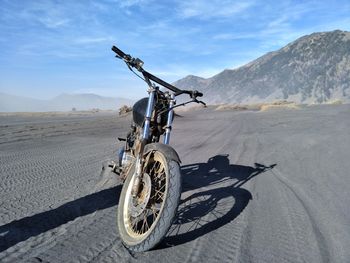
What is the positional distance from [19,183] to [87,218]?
2.32 metres

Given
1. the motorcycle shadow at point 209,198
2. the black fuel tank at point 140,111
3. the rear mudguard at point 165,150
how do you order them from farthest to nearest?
1. the black fuel tank at point 140,111
2. the motorcycle shadow at point 209,198
3. the rear mudguard at point 165,150

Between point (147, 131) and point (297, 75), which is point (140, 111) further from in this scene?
point (297, 75)

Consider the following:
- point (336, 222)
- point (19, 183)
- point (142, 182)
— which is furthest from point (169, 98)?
point (19, 183)

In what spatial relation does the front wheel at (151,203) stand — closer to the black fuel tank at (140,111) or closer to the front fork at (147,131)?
the front fork at (147,131)

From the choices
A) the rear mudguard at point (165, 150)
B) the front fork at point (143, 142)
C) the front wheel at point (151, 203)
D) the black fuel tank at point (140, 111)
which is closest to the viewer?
the front wheel at point (151, 203)

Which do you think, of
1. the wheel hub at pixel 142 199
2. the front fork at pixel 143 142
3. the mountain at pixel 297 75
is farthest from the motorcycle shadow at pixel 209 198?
the mountain at pixel 297 75

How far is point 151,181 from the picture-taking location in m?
3.84

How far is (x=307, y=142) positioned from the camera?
1106 cm

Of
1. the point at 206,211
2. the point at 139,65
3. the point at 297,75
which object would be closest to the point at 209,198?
the point at 206,211

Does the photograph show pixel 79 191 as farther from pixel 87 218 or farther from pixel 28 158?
pixel 28 158

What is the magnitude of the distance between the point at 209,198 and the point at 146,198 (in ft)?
6.06

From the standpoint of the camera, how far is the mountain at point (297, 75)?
354ft

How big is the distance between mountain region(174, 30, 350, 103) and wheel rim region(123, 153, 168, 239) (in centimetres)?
9405

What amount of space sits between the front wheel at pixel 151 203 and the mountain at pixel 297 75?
94.1 metres
